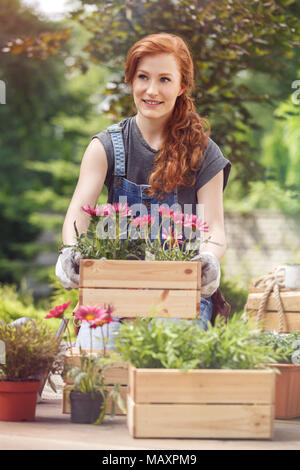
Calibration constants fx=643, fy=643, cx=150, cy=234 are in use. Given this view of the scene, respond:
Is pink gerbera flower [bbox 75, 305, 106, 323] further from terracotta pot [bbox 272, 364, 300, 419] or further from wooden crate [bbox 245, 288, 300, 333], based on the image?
wooden crate [bbox 245, 288, 300, 333]

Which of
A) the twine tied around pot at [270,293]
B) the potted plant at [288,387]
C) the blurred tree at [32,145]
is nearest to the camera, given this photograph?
the potted plant at [288,387]

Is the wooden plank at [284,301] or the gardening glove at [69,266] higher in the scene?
the gardening glove at [69,266]

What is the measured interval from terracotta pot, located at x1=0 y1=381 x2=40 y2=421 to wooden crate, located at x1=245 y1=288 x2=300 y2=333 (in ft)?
5.52

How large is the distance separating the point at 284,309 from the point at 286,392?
3.91 feet

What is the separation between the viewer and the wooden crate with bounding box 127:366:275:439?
67.2 inches

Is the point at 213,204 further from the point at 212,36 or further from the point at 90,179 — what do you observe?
the point at 212,36

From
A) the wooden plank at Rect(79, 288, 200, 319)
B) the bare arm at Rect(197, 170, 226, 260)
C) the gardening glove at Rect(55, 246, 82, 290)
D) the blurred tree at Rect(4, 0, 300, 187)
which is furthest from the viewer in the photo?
the blurred tree at Rect(4, 0, 300, 187)

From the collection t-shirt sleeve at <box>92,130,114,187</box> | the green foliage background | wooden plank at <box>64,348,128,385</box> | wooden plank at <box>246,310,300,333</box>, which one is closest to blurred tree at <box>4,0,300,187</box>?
the green foliage background

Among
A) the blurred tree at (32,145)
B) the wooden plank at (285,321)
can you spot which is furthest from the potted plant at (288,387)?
the blurred tree at (32,145)

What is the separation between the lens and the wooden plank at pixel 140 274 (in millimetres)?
1933

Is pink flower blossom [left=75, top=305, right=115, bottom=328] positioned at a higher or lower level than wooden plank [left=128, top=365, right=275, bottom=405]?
higher

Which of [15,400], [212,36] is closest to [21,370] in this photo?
[15,400]

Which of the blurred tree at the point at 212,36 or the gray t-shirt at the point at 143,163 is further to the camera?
the blurred tree at the point at 212,36

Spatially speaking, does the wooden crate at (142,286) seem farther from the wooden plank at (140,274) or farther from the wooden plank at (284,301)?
the wooden plank at (284,301)
